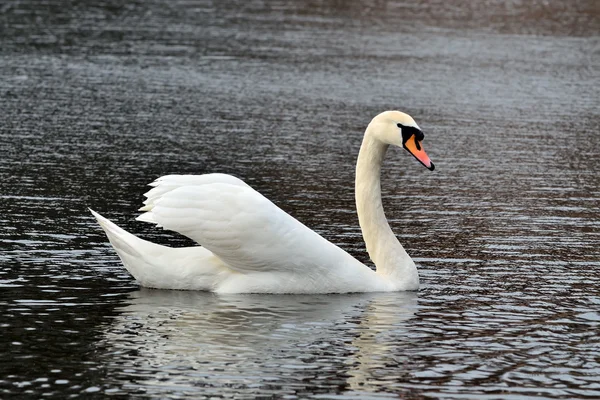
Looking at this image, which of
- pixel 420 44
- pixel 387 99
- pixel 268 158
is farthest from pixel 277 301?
pixel 420 44

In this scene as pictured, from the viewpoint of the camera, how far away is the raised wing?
44.7 feet

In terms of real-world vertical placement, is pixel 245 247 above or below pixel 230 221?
below

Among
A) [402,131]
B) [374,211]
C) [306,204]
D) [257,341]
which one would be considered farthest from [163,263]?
[306,204]

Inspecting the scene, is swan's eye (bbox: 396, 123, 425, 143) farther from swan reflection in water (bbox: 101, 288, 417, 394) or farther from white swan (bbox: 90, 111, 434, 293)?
swan reflection in water (bbox: 101, 288, 417, 394)

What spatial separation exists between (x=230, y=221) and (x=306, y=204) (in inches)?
244

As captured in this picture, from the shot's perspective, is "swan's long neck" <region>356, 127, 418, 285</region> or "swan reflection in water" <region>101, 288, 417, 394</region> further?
"swan's long neck" <region>356, 127, 418, 285</region>

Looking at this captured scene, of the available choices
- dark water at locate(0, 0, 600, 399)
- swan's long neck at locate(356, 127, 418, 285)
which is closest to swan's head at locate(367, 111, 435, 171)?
swan's long neck at locate(356, 127, 418, 285)

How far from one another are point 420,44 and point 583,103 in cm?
1527

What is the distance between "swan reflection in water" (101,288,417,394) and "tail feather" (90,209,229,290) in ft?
0.48

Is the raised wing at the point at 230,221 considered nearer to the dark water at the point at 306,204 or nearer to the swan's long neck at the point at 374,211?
the dark water at the point at 306,204

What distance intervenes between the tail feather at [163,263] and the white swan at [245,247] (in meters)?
0.01

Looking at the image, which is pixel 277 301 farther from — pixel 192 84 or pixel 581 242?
pixel 192 84

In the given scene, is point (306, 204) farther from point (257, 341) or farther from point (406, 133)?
point (257, 341)

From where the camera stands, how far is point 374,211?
49.7ft
